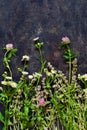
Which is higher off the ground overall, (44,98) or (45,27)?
(45,27)

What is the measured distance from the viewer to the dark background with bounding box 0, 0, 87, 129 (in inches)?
135

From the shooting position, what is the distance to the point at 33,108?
3160mm

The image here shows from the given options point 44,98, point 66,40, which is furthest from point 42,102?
point 66,40

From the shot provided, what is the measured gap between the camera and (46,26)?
345 cm

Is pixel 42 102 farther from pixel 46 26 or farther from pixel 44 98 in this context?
pixel 46 26

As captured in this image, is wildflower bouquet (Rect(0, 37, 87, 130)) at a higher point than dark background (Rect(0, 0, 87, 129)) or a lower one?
lower

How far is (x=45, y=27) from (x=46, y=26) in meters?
0.01

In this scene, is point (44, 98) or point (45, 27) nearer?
point (44, 98)

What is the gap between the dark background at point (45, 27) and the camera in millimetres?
3424

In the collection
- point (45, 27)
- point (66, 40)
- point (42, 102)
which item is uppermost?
point (45, 27)

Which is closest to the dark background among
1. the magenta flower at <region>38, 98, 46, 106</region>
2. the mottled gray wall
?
the mottled gray wall

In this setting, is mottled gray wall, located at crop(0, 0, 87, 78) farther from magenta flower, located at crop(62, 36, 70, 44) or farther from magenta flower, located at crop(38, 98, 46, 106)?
magenta flower, located at crop(38, 98, 46, 106)

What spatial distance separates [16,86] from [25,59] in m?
0.27

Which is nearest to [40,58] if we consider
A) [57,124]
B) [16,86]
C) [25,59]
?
[25,59]
